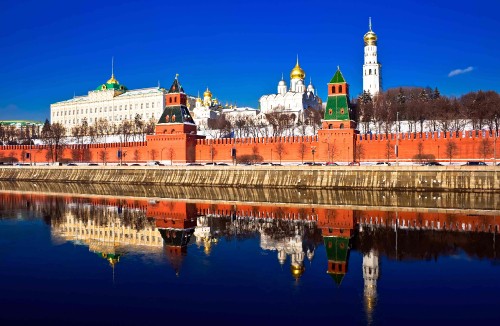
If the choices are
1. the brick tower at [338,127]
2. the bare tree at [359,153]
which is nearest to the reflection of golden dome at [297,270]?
the brick tower at [338,127]

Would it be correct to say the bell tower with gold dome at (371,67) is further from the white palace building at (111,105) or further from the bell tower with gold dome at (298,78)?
the white palace building at (111,105)

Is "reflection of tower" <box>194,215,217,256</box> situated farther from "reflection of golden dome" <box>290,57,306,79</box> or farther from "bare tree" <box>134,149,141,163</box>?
"reflection of golden dome" <box>290,57,306,79</box>

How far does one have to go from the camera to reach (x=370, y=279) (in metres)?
11.0

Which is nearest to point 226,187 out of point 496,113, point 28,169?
point 28,169

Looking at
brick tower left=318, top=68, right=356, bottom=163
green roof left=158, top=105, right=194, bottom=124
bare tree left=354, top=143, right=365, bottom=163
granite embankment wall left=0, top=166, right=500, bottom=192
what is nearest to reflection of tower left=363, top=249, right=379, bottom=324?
granite embankment wall left=0, top=166, right=500, bottom=192

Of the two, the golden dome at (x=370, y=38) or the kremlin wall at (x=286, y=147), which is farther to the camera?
the golden dome at (x=370, y=38)

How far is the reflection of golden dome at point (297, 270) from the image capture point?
11.4 metres

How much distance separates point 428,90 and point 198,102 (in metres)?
31.4

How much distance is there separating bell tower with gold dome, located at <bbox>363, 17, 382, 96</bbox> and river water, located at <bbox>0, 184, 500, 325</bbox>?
48216 millimetres

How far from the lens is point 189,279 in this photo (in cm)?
1111

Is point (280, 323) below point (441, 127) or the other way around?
below

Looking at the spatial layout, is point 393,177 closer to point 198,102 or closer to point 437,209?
point 437,209

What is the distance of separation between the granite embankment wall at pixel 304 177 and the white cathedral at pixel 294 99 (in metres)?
32.1

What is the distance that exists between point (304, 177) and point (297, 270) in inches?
687
